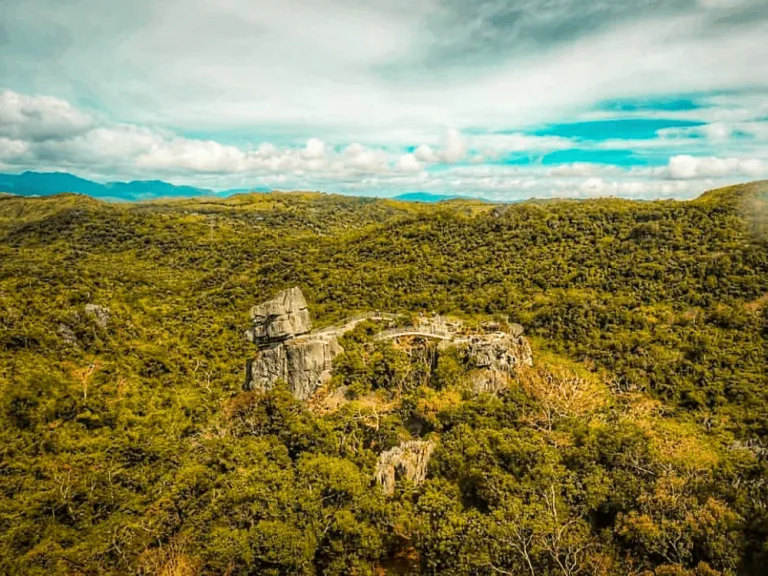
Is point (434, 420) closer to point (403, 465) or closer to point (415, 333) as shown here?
point (403, 465)

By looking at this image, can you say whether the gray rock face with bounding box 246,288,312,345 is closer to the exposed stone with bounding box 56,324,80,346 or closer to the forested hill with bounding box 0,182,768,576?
the forested hill with bounding box 0,182,768,576

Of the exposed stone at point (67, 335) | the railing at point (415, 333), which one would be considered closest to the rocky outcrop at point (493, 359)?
the railing at point (415, 333)

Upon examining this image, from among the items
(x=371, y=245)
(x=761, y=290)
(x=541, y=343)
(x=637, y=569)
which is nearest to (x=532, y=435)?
(x=637, y=569)

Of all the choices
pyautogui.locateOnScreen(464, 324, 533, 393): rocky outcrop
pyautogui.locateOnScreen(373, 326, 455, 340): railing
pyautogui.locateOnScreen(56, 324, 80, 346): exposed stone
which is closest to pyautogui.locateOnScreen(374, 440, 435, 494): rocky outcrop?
pyautogui.locateOnScreen(464, 324, 533, 393): rocky outcrop

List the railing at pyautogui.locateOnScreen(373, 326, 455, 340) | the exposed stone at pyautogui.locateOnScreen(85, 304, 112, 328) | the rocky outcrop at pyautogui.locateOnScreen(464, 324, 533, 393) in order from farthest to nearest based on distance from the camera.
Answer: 1. the exposed stone at pyautogui.locateOnScreen(85, 304, 112, 328)
2. the railing at pyautogui.locateOnScreen(373, 326, 455, 340)
3. the rocky outcrop at pyautogui.locateOnScreen(464, 324, 533, 393)

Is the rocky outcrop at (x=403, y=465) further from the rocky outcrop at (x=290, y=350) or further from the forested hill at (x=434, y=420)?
the rocky outcrop at (x=290, y=350)
